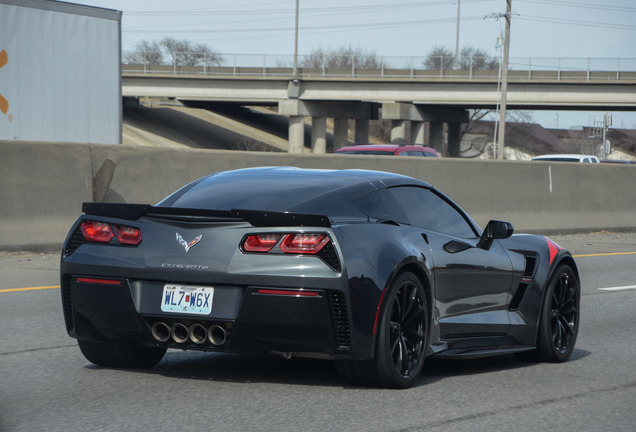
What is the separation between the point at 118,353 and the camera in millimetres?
6160

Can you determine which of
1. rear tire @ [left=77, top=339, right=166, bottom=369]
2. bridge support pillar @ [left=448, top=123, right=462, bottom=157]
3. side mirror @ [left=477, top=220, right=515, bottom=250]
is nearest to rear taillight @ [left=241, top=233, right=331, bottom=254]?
rear tire @ [left=77, top=339, right=166, bottom=369]

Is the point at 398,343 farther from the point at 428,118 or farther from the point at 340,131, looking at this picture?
the point at 340,131

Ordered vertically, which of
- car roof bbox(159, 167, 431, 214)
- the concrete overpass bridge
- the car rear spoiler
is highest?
the concrete overpass bridge

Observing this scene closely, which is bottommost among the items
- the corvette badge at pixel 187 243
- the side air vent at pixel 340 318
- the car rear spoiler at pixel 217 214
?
the side air vent at pixel 340 318

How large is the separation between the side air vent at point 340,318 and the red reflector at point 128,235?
3.82ft

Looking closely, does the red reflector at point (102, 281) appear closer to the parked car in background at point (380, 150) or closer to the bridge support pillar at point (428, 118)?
the parked car in background at point (380, 150)

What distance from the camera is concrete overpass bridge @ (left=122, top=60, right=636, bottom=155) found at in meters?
61.1

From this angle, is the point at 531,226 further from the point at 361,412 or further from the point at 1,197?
the point at 361,412

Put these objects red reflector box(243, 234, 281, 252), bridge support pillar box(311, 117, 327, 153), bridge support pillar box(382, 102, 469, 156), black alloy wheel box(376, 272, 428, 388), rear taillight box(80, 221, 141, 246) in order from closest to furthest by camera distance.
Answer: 1. red reflector box(243, 234, 281, 252)
2. black alloy wheel box(376, 272, 428, 388)
3. rear taillight box(80, 221, 141, 246)
4. bridge support pillar box(382, 102, 469, 156)
5. bridge support pillar box(311, 117, 327, 153)

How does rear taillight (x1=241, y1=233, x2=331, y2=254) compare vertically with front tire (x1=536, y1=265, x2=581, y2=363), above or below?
above

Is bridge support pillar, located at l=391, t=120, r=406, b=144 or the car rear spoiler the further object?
bridge support pillar, located at l=391, t=120, r=406, b=144

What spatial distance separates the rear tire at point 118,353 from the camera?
6.15 meters

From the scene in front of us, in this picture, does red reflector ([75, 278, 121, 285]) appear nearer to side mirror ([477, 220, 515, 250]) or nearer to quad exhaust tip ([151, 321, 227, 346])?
quad exhaust tip ([151, 321, 227, 346])

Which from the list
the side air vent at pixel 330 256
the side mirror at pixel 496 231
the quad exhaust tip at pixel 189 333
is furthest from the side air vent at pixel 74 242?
the side mirror at pixel 496 231
